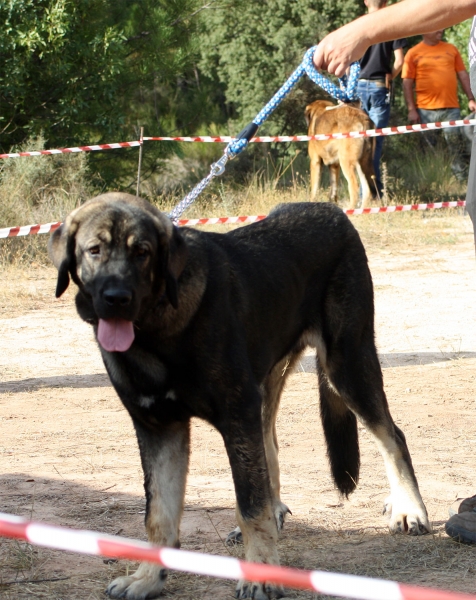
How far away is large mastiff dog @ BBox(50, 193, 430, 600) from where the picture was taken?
10.5 feet

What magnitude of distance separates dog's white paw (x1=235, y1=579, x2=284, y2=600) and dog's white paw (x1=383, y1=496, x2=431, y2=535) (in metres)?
0.79

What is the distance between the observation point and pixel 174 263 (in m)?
3.26

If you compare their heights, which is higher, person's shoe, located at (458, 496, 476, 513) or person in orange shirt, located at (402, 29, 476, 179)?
person in orange shirt, located at (402, 29, 476, 179)

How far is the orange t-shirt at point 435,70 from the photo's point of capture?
1265cm

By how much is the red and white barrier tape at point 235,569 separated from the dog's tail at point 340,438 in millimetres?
2292

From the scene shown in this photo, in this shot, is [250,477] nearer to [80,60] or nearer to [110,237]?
[110,237]

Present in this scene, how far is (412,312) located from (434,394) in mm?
2419

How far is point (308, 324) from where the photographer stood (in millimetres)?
4098

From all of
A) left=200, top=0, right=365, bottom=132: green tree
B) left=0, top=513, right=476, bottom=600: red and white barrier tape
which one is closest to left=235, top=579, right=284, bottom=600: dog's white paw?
left=0, top=513, right=476, bottom=600: red and white barrier tape

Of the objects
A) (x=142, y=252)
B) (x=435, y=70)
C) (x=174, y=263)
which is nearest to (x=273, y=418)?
(x=174, y=263)

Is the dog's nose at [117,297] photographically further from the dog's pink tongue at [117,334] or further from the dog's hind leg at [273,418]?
the dog's hind leg at [273,418]

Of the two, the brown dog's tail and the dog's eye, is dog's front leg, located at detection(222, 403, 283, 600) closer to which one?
the dog's eye

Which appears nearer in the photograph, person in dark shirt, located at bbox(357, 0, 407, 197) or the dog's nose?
the dog's nose

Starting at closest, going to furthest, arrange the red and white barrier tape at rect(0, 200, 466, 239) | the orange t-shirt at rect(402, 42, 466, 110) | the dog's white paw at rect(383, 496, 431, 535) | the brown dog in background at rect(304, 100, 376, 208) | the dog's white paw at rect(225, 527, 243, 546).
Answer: the dog's white paw at rect(225, 527, 243, 546)
the dog's white paw at rect(383, 496, 431, 535)
the red and white barrier tape at rect(0, 200, 466, 239)
the brown dog in background at rect(304, 100, 376, 208)
the orange t-shirt at rect(402, 42, 466, 110)
